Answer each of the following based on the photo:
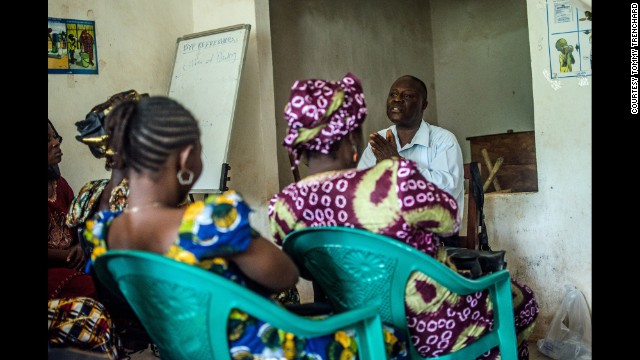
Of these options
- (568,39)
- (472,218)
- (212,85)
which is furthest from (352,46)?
(472,218)

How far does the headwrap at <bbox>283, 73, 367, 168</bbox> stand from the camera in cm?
217

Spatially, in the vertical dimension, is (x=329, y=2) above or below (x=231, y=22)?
above

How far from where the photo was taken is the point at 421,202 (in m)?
1.96

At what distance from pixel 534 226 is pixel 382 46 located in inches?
126

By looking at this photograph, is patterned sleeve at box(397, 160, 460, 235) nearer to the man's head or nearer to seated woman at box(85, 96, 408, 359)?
seated woman at box(85, 96, 408, 359)

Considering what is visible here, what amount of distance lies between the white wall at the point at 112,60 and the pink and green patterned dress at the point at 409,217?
2573 millimetres

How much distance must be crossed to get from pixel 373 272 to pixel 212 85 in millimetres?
2901

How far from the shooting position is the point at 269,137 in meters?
4.66

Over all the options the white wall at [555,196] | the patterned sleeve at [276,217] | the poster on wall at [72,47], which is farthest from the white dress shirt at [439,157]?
the poster on wall at [72,47]

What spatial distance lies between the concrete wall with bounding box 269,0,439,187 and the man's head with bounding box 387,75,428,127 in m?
2.10

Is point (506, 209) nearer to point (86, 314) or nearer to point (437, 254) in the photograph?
point (437, 254)

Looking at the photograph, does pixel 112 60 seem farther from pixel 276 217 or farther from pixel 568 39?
pixel 568 39
